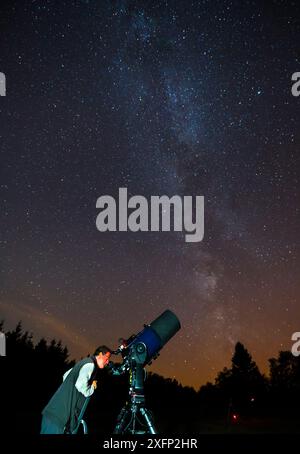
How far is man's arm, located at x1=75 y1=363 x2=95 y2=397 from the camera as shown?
4.52 metres

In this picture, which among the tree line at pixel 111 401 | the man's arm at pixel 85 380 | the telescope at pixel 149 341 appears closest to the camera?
the man's arm at pixel 85 380

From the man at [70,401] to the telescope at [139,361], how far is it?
35.2 inches

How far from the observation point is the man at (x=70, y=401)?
441 centimetres

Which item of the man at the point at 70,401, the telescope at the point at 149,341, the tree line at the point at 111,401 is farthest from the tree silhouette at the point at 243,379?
the man at the point at 70,401

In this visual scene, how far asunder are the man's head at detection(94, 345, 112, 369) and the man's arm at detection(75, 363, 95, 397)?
451 millimetres

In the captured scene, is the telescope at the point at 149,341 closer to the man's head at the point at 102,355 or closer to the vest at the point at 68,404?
the man's head at the point at 102,355

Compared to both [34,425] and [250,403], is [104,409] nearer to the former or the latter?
[34,425]

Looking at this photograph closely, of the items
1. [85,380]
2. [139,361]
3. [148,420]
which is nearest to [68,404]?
[85,380]

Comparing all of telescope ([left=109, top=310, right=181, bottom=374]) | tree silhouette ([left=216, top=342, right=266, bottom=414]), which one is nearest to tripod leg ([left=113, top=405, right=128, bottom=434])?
telescope ([left=109, top=310, right=181, bottom=374])

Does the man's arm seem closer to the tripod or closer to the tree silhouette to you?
the tripod

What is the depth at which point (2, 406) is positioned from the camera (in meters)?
19.3

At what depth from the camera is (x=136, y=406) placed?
5.38 metres

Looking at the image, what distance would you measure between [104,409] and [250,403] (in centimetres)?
4029
